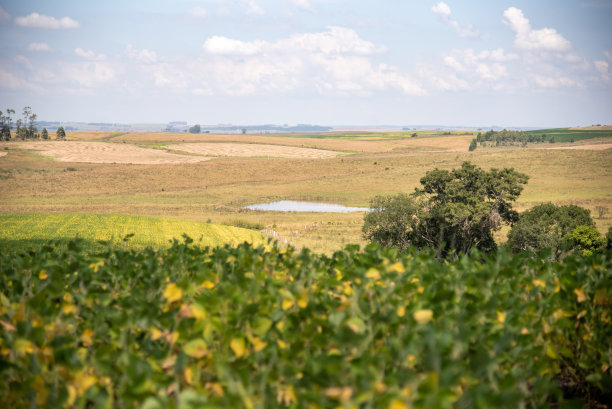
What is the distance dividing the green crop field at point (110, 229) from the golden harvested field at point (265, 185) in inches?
446

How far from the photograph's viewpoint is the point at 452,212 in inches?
1848

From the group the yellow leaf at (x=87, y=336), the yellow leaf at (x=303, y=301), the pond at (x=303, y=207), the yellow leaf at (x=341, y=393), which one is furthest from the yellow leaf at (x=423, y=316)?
the pond at (x=303, y=207)

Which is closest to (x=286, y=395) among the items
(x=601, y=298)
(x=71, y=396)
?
(x=71, y=396)

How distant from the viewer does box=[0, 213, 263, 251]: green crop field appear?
35.4 meters

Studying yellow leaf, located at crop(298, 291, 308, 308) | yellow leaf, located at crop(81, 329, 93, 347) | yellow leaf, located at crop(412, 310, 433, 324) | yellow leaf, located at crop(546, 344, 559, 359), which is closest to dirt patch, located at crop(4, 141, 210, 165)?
yellow leaf, located at crop(81, 329, 93, 347)

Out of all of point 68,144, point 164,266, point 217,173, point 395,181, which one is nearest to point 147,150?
point 68,144

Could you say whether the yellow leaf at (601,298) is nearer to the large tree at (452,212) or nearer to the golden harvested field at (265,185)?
the large tree at (452,212)

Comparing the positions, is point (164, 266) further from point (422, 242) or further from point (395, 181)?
point (395, 181)

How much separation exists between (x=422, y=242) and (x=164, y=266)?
46.7 metres

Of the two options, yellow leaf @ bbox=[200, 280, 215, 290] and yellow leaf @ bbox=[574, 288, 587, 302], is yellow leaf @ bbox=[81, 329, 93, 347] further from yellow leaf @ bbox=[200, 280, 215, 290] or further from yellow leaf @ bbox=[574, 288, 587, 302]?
yellow leaf @ bbox=[574, 288, 587, 302]

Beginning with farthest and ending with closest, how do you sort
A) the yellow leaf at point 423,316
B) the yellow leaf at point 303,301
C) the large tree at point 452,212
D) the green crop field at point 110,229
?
the large tree at point 452,212 → the green crop field at point 110,229 → the yellow leaf at point 303,301 → the yellow leaf at point 423,316

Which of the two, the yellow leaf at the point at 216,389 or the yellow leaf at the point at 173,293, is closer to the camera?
the yellow leaf at the point at 216,389

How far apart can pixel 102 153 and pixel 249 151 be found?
44811 millimetres

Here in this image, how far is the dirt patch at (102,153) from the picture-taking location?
454 ft
